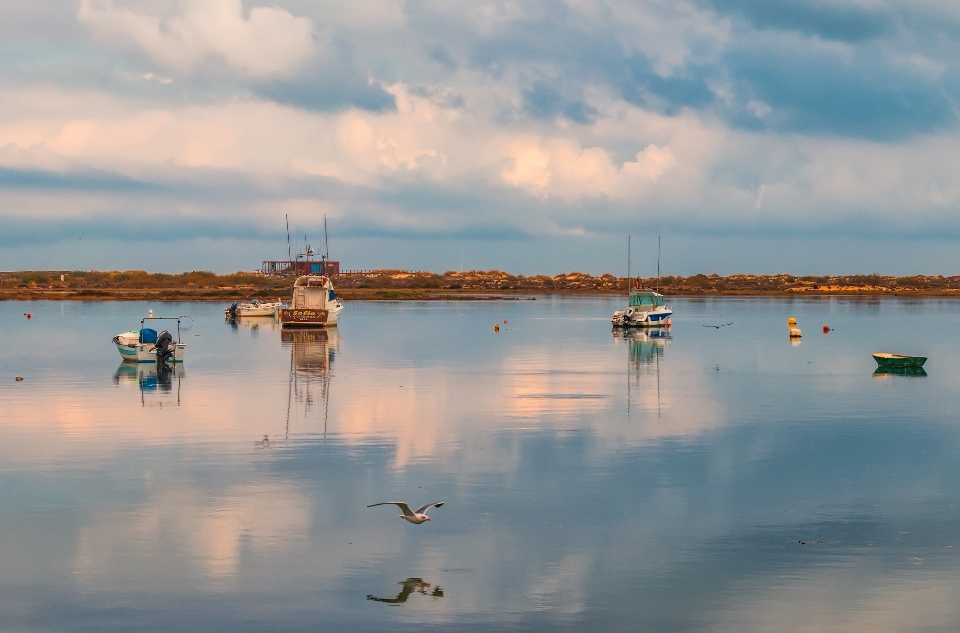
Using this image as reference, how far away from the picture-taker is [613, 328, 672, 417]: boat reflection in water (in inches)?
2223

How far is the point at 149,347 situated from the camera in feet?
208

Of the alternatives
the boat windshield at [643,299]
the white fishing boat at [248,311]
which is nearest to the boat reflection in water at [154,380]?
the boat windshield at [643,299]

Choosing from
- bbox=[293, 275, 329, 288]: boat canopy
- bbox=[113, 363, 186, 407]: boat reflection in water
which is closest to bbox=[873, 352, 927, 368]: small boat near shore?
bbox=[113, 363, 186, 407]: boat reflection in water

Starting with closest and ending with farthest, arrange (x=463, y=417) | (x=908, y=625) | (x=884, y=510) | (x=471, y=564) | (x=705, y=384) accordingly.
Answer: (x=908, y=625) → (x=471, y=564) → (x=884, y=510) → (x=463, y=417) → (x=705, y=384)

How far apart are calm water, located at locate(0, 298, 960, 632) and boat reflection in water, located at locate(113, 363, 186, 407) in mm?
328

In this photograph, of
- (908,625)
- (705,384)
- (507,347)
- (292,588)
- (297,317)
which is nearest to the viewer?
(908,625)

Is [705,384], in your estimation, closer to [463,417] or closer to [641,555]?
[463,417]

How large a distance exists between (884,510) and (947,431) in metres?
14.9

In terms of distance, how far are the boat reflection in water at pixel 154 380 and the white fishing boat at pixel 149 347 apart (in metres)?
A: 0.37

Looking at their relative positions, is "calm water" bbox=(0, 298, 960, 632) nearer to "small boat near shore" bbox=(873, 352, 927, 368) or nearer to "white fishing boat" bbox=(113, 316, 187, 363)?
"white fishing boat" bbox=(113, 316, 187, 363)

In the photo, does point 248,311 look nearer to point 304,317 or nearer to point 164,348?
point 304,317

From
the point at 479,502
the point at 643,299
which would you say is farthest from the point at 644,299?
the point at 479,502

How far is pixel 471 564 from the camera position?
68.3 ft

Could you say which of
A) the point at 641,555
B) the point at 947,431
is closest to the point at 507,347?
the point at 947,431
